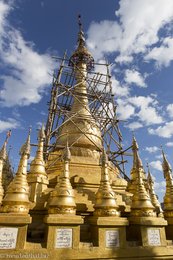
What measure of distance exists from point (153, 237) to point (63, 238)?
3.19m

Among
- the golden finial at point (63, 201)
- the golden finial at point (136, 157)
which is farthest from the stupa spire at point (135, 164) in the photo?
the golden finial at point (63, 201)

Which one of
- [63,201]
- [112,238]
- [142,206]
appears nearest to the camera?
[112,238]

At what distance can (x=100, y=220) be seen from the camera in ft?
20.9

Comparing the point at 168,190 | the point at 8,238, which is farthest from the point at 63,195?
the point at 168,190

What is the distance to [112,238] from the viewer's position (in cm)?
626

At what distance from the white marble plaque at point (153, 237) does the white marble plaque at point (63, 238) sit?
2795mm

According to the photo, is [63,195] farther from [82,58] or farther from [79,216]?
[82,58]

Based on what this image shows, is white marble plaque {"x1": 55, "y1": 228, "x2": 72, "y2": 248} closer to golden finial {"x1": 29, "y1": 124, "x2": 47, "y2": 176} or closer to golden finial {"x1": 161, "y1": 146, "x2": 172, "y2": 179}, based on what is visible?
golden finial {"x1": 29, "y1": 124, "x2": 47, "y2": 176}

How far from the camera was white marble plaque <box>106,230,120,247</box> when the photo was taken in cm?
618

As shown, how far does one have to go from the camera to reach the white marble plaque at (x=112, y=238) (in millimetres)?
6180

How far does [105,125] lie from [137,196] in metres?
9.50

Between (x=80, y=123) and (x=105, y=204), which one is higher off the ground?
(x=80, y=123)

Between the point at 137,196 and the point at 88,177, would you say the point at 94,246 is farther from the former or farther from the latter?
the point at 88,177

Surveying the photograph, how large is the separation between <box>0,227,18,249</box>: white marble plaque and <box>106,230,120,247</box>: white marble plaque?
2.82 meters
